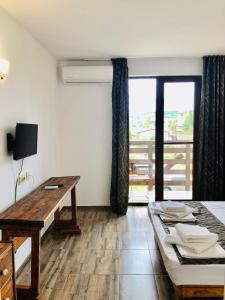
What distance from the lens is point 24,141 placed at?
9.45 ft

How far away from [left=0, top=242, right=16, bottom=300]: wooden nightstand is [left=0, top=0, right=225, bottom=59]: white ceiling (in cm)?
204

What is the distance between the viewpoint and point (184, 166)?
16.3ft

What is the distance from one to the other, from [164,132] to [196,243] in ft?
9.15

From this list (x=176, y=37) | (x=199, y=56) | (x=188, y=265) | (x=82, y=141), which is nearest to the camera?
(x=188, y=265)

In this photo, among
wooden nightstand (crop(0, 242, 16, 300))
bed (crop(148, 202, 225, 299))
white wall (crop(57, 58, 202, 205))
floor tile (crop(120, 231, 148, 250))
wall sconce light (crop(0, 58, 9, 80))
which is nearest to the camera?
wooden nightstand (crop(0, 242, 16, 300))

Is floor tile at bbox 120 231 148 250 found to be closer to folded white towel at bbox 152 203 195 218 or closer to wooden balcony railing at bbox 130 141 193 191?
folded white towel at bbox 152 203 195 218

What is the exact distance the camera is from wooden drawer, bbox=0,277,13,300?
1801 mm

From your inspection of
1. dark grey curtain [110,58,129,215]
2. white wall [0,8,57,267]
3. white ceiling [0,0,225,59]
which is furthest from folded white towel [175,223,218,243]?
dark grey curtain [110,58,129,215]

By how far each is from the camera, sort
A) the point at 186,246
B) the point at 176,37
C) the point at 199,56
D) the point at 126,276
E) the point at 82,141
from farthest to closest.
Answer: the point at 82,141, the point at 199,56, the point at 176,37, the point at 126,276, the point at 186,246

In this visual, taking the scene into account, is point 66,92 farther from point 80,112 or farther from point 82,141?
point 82,141

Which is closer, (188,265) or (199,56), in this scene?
(188,265)

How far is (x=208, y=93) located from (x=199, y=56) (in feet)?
2.00

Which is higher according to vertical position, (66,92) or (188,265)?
(66,92)

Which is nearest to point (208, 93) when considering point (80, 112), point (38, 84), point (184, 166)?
point (184, 166)
